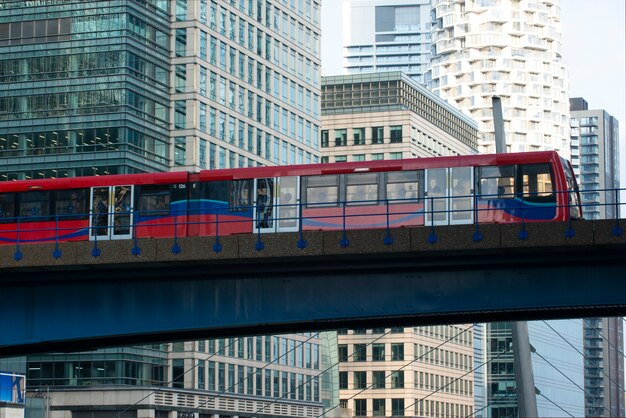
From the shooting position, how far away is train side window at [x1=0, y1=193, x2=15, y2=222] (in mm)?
54156

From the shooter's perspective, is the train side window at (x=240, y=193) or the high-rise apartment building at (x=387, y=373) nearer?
the train side window at (x=240, y=193)

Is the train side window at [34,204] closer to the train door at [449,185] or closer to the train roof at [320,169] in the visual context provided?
the train roof at [320,169]

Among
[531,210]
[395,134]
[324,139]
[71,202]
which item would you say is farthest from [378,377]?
[531,210]

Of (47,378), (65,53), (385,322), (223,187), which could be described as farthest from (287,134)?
(385,322)

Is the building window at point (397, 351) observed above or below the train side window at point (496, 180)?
below

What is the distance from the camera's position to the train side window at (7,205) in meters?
54.2

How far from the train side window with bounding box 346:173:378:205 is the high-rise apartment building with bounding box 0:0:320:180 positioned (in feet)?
204

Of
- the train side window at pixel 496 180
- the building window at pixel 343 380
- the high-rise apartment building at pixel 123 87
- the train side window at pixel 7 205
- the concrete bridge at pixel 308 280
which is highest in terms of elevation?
the high-rise apartment building at pixel 123 87

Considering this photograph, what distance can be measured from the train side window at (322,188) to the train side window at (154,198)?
519 cm

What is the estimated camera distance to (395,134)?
16938cm

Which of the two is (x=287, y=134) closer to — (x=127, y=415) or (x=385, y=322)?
(x=127, y=415)

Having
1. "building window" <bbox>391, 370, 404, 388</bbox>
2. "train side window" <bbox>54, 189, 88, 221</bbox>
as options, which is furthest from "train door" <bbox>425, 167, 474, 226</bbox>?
"building window" <bbox>391, 370, 404, 388</bbox>

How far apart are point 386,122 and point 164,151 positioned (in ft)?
191

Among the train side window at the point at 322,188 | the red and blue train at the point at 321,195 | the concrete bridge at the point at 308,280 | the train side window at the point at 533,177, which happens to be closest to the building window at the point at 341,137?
the red and blue train at the point at 321,195
